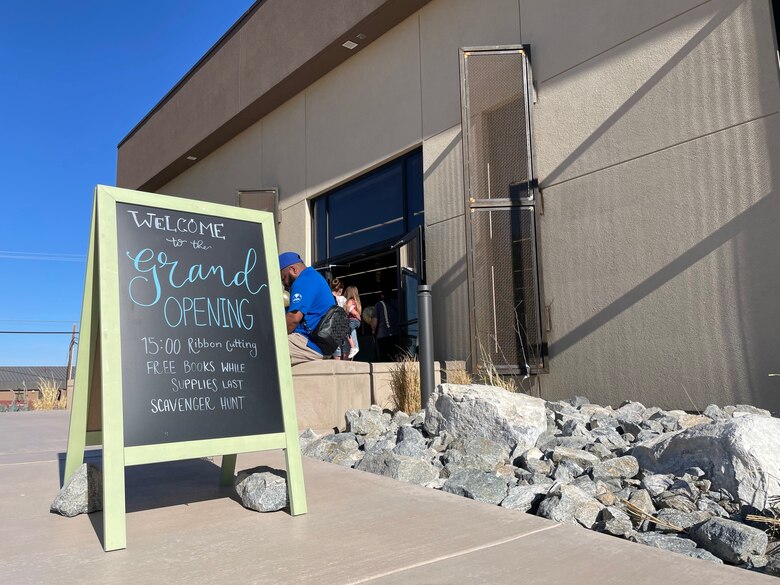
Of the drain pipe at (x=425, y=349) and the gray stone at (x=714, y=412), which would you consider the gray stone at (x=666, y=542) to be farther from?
the drain pipe at (x=425, y=349)

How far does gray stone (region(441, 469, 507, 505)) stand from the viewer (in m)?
3.39

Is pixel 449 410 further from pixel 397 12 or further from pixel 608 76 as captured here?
pixel 397 12

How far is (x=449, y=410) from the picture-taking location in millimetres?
4855

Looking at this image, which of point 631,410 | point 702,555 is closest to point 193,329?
point 702,555

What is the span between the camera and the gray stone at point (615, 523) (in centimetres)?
283

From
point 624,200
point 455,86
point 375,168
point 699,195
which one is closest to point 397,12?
point 455,86

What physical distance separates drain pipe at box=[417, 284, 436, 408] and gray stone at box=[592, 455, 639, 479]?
2425 mm

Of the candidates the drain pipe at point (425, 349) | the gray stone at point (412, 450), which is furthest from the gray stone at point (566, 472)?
the drain pipe at point (425, 349)

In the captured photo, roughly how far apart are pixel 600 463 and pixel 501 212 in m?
4.20

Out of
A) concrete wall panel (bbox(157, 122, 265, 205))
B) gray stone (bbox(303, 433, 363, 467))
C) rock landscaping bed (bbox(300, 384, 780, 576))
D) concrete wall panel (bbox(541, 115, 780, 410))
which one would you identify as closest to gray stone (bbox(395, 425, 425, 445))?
rock landscaping bed (bbox(300, 384, 780, 576))

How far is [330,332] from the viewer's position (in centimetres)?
648

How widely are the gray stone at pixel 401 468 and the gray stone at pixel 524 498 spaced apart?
2.26 feet

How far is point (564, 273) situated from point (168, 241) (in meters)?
5.19

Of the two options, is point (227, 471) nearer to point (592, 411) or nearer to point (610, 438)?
point (610, 438)
